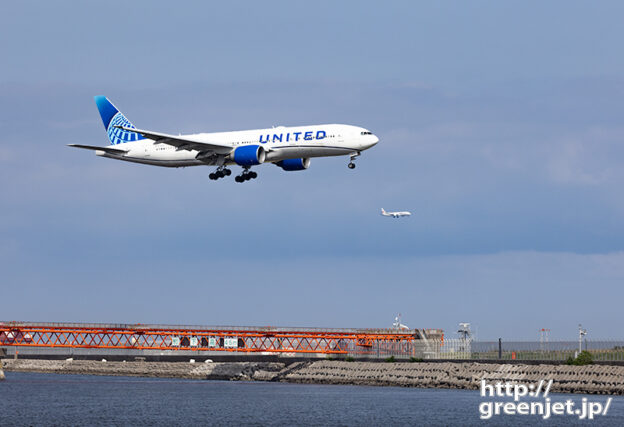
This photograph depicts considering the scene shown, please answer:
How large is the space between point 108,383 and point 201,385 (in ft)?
53.4

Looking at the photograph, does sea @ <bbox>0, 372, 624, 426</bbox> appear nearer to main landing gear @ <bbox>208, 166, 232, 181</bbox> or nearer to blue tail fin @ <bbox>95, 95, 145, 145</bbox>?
main landing gear @ <bbox>208, 166, 232, 181</bbox>

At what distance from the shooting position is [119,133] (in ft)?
404

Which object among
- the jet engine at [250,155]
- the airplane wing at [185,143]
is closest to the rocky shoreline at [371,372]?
the jet engine at [250,155]

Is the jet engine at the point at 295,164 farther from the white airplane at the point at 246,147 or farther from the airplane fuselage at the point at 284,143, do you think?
the airplane fuselage at the point at 284,143

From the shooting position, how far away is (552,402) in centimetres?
9994

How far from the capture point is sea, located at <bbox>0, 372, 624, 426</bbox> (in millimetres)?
87750

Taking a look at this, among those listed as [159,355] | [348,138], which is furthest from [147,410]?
[159,355]

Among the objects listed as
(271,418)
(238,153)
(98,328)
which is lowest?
(271,418)

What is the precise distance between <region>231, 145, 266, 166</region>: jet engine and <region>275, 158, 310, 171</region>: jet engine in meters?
4.70

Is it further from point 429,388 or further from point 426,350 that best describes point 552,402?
point 426,350

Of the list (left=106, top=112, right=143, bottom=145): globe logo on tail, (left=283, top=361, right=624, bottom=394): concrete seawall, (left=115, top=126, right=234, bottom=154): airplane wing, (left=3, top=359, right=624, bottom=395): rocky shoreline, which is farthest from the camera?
(left=106, top=112, right=143, bottom=145): globe logo on tail

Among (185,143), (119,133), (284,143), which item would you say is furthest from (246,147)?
(119,133)

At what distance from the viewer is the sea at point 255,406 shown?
3455 inches

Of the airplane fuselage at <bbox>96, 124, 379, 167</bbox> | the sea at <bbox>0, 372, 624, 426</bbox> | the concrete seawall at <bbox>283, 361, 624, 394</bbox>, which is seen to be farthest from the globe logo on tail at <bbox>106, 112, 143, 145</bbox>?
the concrete seawall at <bbox>283, 361, 624, 394</bbox>
